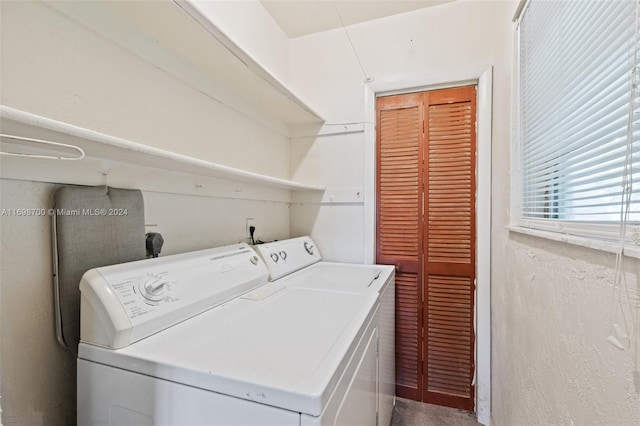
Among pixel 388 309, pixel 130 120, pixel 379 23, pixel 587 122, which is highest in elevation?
pixel 379 23

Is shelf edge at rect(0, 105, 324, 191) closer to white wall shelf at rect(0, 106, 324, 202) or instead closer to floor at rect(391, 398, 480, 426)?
white wall shelf at rect(0, 106, 324, 202)

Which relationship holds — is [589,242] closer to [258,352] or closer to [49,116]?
[258,352]

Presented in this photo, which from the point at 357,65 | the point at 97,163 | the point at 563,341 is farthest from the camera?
the point at 357,65

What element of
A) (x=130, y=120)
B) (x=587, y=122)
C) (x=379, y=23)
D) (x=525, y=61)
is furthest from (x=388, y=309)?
(x=379, y=23)

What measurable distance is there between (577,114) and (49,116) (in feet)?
5.18

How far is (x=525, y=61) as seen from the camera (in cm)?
129

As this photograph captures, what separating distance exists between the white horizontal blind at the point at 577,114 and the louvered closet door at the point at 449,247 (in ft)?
2.11

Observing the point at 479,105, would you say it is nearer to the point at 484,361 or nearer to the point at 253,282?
the point at 484,361

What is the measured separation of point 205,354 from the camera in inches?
29.4

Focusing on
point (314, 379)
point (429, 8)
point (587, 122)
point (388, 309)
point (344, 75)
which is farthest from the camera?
point (344, 75)

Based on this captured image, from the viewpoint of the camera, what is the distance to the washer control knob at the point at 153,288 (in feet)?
2.87

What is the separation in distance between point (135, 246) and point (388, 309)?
134cm

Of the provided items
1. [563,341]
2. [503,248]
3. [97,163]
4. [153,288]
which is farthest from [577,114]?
Result: [97,163]

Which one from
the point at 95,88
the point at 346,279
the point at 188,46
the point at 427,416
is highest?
the point at 188,46
